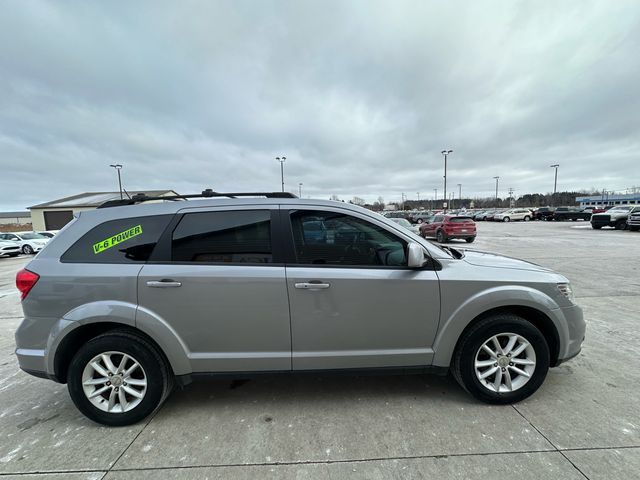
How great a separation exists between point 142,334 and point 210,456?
109 cm

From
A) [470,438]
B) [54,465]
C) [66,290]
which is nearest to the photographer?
[54,465]

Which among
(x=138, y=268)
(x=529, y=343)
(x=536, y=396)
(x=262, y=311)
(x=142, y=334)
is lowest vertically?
(x=536, y=396)

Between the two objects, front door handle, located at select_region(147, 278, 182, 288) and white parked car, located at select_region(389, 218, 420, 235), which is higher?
white parked car, located at select_region(389, 218, 420, 235)

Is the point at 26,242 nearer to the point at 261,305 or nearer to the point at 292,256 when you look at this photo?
the point at 261,305

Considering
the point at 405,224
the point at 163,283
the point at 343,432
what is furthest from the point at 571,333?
the point at 405,224

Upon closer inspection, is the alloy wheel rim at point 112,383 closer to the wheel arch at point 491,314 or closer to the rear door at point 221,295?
the rear door at point 221,295

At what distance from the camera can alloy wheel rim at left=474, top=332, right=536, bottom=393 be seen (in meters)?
2.64

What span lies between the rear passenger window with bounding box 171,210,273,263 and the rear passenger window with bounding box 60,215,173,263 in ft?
0.65

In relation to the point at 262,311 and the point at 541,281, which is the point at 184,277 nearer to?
the point at 262,311

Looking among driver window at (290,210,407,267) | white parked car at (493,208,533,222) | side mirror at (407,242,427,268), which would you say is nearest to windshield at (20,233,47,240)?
driver window at (290,210,407,267)

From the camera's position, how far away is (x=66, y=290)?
7.93ft

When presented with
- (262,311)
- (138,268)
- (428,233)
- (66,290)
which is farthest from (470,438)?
(428,233)

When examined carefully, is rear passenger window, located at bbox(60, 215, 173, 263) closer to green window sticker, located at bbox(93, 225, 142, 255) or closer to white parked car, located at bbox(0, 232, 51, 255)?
green window sticker, located at bbox(93, 225, 142, 255)

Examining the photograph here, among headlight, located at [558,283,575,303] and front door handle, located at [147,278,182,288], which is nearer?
front door handle, located at [147,278,182,288]
